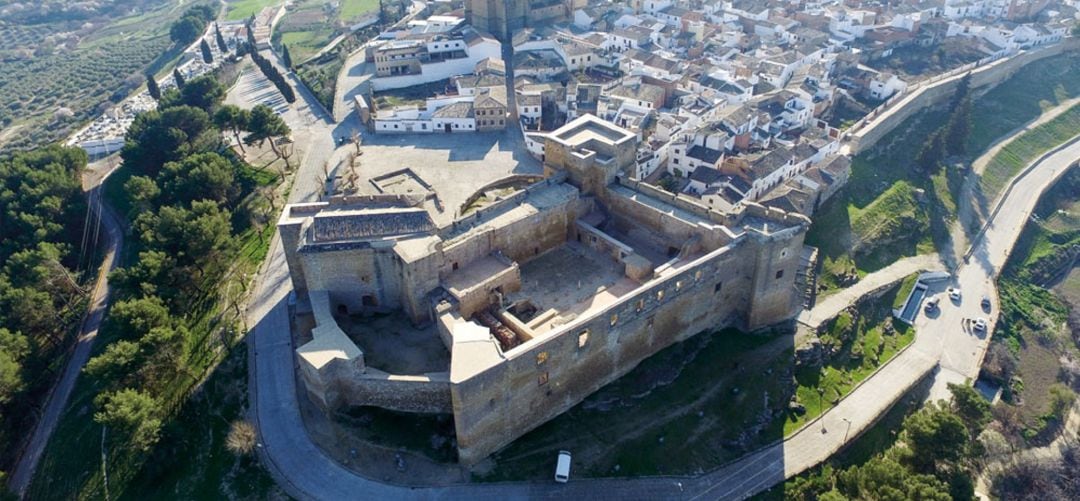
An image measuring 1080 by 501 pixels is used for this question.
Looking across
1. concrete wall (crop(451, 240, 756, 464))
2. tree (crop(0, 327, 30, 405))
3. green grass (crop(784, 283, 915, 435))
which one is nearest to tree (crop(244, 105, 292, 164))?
tree (crop(0, 327, 30, 405))

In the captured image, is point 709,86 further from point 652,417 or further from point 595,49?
point 652,417

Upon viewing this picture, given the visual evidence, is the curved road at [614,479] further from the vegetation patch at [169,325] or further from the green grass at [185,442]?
the vegetation patch at [169,325]

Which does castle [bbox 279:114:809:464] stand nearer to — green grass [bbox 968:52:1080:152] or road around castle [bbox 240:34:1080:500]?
road around castle [bbox 240:34:1080:500]

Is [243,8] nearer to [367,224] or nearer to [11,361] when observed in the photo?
[11,361]

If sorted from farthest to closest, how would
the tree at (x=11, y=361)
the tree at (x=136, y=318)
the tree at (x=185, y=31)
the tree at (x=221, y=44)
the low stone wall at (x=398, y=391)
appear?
the tree at (x=185, y=31) → the tree at (x=221, y=44) → the tree at (x=136, y=318) → the tree at (x=11, y=361) → the low stone wall at (x=398, y=391)

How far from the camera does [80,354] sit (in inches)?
1726

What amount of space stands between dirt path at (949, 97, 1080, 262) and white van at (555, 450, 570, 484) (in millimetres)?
39950

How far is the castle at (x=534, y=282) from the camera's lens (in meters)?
32.5

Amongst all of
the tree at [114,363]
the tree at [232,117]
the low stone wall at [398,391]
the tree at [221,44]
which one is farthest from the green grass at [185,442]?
the tree at [221,44]

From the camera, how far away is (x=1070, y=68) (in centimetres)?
8131

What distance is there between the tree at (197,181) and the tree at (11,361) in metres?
15.1

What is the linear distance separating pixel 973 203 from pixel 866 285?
20681mm

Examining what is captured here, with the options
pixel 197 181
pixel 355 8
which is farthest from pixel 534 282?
pixel 355 8

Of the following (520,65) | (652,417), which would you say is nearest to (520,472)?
(652,417)
